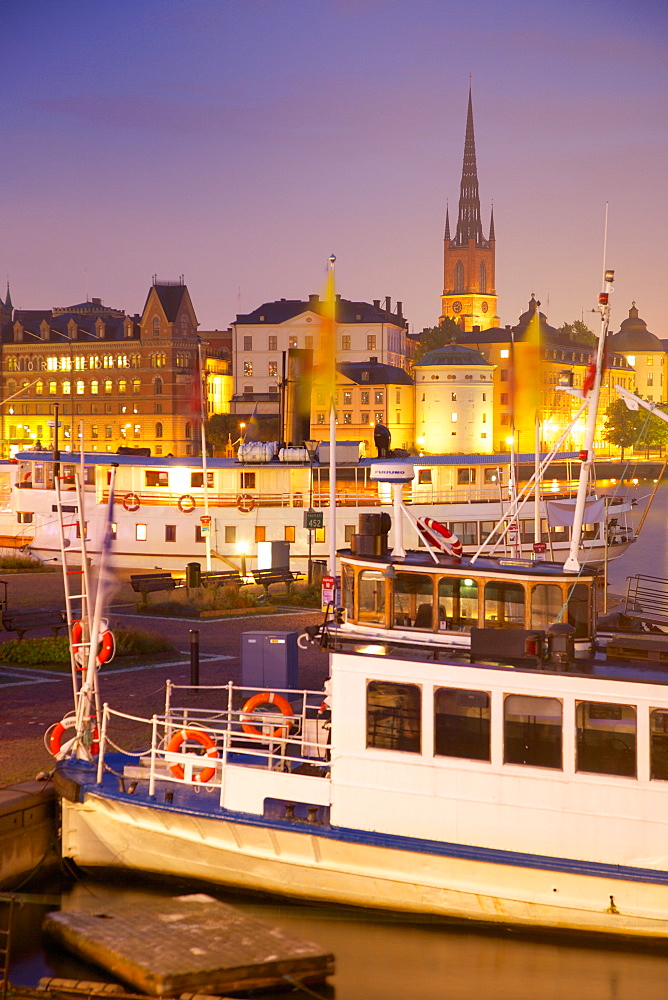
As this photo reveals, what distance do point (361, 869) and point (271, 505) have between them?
34.9 m

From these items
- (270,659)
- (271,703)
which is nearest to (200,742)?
(271,703)

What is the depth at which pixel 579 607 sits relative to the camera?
15.6m

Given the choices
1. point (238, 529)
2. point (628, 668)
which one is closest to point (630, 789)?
point (628, 668)

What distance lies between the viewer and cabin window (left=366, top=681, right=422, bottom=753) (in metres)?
14.1

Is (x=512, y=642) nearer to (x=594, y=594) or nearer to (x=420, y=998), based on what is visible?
(x=594, y=594)

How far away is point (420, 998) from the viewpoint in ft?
43.8

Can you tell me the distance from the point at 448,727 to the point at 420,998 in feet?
10.2

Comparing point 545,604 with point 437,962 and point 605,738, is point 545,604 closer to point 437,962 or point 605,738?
point 605,738

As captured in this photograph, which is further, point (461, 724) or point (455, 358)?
point (455, 358)

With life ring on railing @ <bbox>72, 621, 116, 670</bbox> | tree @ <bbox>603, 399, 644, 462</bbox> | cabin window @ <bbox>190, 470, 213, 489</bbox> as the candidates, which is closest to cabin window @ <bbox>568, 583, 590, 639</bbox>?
life ring on railing @ <bbox>72, 621, 116, 670</bbox>

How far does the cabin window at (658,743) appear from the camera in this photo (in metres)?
13.3

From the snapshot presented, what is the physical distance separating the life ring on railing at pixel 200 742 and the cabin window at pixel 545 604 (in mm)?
4655

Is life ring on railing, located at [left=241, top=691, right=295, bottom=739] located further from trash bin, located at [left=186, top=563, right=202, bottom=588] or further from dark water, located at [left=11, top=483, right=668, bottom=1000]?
trash bin, located at [left=186, top=563, right=202, bottom=588]

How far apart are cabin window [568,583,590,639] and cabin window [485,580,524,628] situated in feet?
2.45
